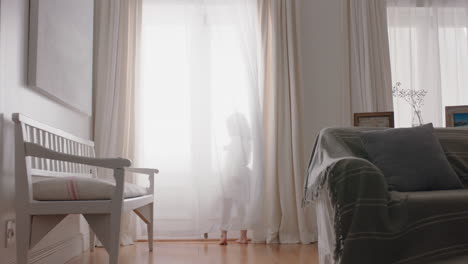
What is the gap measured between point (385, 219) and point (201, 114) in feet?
8.03

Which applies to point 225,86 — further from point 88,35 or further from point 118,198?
point 118,198

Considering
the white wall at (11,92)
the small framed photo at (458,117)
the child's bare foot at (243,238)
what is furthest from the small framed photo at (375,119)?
the white wall at (11,92)

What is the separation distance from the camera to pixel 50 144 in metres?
2.58

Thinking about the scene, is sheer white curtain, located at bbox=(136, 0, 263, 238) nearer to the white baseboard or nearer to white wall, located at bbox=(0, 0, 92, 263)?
the white baseboard

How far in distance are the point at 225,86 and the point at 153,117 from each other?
2.32 ft

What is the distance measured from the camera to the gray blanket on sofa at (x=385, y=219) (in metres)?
1.80

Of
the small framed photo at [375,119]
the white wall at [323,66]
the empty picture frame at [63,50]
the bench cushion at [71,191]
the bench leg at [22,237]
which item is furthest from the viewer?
the white wall at [323,66]

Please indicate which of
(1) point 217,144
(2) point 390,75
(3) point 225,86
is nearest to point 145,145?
(1) point 217,144

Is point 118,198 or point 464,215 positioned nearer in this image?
point 464,215

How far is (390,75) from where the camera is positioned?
4.26 metres

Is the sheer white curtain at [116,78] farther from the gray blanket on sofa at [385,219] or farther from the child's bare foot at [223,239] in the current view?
the gray blanket on sofa at [385,219]

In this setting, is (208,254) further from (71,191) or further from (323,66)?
(323,66)

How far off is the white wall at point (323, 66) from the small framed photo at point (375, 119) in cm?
67

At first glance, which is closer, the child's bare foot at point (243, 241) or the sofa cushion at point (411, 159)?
the sofa cushion at point (411, 159)
